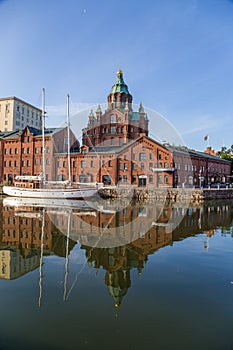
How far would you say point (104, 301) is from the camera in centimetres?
722

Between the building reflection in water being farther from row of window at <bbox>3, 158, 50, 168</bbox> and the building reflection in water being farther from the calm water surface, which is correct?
row of window at <bbox>3, 158, 50, 168</bbox>

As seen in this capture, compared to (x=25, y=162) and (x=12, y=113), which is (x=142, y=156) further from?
(x=12, y=113)

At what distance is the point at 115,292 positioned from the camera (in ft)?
25.8

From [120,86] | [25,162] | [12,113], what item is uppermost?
[120,86]

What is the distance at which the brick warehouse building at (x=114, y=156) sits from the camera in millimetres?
49781

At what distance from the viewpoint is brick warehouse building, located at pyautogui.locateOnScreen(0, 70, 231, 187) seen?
49.8 meters

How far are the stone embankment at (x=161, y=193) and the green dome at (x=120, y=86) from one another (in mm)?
33732

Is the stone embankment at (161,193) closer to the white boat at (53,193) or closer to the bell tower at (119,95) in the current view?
the white boat at (53,193)

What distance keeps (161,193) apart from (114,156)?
528 inches

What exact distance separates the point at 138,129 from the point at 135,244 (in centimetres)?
5432

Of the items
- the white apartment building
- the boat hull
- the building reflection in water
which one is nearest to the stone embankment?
the boat hull

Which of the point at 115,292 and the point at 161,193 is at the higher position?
the point at 161,193

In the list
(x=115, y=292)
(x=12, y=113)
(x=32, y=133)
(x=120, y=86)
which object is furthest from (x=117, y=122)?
(x=115, y=292)

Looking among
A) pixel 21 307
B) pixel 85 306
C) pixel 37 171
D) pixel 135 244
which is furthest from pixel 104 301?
pixel 37 171
